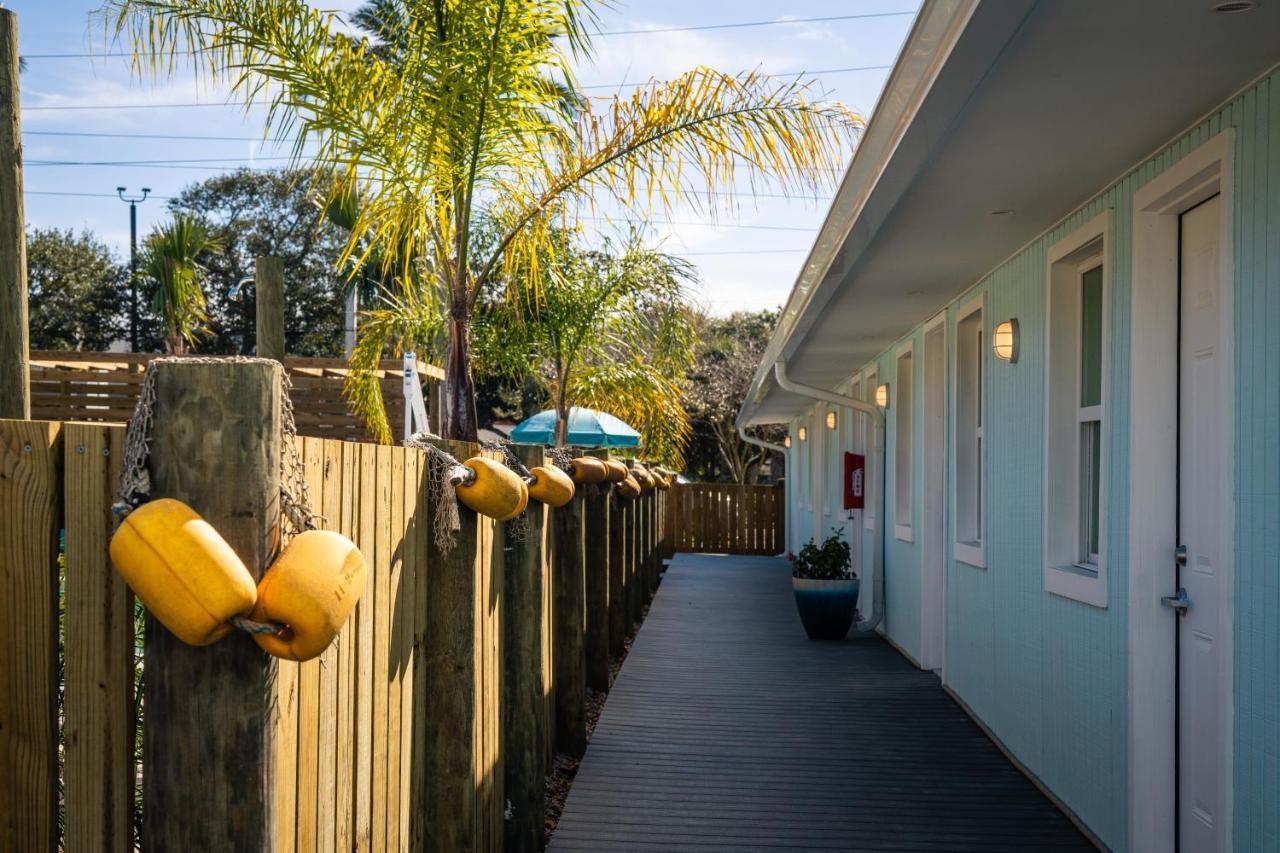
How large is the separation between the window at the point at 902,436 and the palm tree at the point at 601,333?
413 cm

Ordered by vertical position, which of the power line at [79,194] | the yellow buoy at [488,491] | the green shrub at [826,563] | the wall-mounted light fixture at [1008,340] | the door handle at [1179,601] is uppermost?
the power line at [79,194]

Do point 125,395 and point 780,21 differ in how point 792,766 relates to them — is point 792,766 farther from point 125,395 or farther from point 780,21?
point 780,21

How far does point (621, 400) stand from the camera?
14477mm

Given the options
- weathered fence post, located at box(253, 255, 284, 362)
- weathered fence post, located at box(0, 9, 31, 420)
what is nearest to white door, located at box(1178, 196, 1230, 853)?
weathered fence post, located at box(0, 9, 31, 420)

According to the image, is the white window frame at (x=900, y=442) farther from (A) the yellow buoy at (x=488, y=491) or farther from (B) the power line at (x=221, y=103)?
(A) the yellow buoy at (x=488, y=491)

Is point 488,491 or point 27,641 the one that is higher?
point 488,491

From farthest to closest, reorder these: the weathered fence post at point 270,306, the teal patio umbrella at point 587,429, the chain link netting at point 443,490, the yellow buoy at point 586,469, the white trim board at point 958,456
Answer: the teal patio umbrella at point 587,429 < the weathered fence post at point 270,306 < the white trim board at point 958,456 < the yellow buoy at point 586,469 < the chain link netting at point 443,490

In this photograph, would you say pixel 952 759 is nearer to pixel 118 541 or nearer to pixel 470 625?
pixel 470 625

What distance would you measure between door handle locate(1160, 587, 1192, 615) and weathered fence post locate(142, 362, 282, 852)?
3.14 metres

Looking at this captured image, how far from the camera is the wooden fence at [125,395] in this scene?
40.1ft

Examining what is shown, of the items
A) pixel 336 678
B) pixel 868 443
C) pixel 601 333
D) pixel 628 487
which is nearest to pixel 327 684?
pixel 336 678

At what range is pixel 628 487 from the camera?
358 inches

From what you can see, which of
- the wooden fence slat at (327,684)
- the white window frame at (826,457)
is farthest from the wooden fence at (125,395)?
the wooden fence slat at (327,684)

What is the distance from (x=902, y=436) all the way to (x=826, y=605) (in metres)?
1.48
